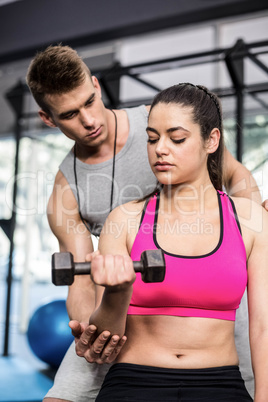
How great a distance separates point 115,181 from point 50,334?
6.73 feet

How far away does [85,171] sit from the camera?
1.91 meters

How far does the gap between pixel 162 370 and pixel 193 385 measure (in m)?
0.09

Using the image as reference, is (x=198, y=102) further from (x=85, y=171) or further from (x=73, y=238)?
(x=73, y=238)

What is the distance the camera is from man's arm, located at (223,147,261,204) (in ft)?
5.81

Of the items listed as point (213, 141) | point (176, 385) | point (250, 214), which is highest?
point (213, 141)

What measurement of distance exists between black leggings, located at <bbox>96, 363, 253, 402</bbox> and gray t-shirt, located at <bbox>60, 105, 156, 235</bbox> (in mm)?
725

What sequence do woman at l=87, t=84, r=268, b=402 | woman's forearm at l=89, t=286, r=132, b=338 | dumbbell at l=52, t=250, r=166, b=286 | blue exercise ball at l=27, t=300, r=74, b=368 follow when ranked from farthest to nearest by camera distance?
blue exercise ball at l=27, t=300, r=74, b=368 < woman at l=87, t=84, r=268, b=402 < woman's forearm at l=89, t=286, r=132, b=338 < dumbbell at l=52, t=250, r=166, b=286

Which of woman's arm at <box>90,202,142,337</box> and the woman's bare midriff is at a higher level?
woman's arm at <box>90,202,142,337</box>

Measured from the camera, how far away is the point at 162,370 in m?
1.28

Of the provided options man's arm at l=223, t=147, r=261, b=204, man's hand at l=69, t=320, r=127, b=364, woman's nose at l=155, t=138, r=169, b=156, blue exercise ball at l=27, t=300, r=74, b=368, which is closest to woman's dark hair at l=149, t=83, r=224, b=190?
woman's nose at l=155, t=138, r=169, b=156

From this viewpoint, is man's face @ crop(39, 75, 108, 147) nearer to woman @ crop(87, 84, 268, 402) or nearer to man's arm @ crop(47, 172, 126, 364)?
man's arm @ crop(47, 172, 126, 364)

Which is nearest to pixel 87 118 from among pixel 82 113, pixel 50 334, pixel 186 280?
pixel 82 113

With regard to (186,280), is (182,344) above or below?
below

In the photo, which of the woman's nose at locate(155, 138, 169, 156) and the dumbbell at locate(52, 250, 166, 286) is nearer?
the dumbbell at locate(52, 250, 166, 286)
